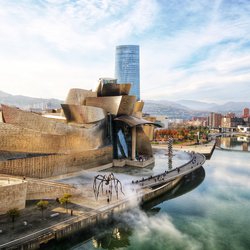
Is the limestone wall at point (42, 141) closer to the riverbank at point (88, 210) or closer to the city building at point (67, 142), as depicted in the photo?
the city building at point (67, 142)

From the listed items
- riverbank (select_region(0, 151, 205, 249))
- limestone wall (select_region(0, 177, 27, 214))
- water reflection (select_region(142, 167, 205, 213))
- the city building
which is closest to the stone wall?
the city building

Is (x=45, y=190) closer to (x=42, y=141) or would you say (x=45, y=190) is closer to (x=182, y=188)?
(x=42, y=141)

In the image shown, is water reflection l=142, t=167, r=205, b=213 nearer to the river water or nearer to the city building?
the river water

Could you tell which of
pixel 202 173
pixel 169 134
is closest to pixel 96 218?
pixel 202 173

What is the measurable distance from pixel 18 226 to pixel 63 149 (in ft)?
38.1

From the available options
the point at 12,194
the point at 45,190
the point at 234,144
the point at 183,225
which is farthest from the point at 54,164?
the point at 234,144

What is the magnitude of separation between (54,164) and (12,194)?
7979 millimetres

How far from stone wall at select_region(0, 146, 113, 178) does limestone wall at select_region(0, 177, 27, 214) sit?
2753 mm

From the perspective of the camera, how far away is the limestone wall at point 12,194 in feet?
65.9

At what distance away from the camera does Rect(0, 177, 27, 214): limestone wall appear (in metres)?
20.1

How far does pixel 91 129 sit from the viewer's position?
33.4 metres

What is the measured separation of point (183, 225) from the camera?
23.3 m

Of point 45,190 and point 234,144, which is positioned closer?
point 45,190

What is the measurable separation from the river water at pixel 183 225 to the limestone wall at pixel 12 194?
15.5 feet
